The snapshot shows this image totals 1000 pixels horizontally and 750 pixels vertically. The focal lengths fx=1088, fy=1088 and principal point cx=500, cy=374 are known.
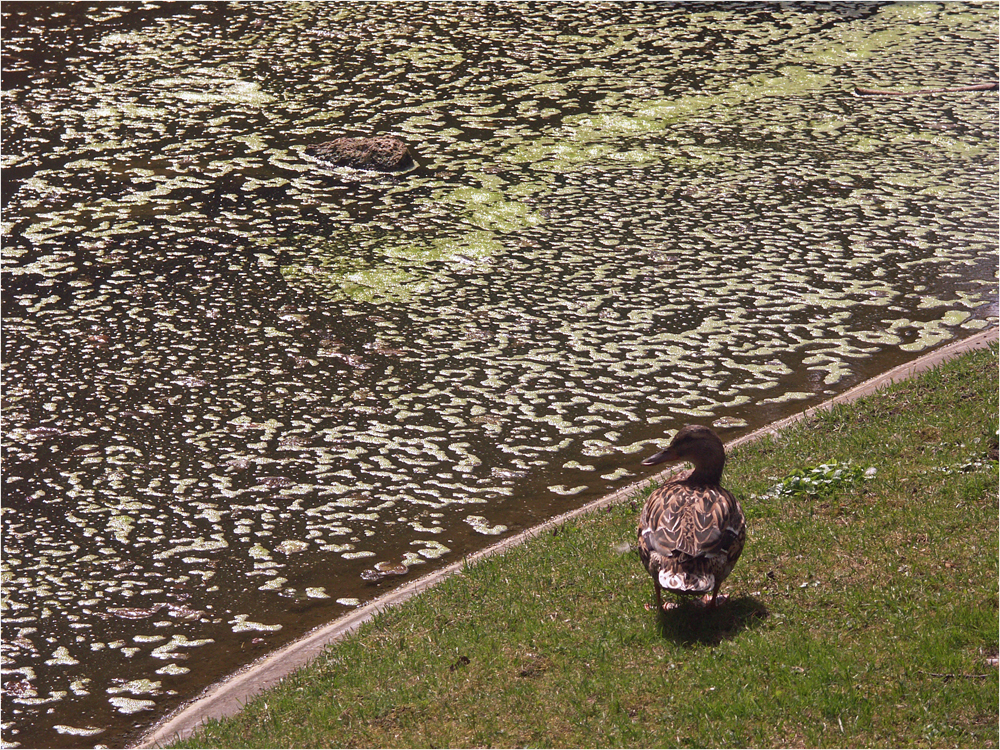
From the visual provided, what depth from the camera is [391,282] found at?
12.4 metres

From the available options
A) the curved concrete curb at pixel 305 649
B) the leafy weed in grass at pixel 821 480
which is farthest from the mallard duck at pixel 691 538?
the curved concrete curb at pixel 305 649

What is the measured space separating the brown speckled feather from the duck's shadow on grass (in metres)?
0.28

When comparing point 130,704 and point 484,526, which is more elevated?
point 484,526

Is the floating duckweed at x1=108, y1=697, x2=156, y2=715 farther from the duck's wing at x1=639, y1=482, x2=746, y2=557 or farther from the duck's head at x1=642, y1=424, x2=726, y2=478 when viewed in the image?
the duck's head at x1=642, y1=424, x2=726, y2=478

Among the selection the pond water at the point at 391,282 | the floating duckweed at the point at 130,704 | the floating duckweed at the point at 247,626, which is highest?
the pond water at the point at 391,282

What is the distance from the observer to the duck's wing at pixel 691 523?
18.8ft

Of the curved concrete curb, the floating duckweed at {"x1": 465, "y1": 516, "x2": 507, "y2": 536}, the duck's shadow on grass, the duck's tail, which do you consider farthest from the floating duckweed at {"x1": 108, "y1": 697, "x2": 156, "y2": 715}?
the duck's tail

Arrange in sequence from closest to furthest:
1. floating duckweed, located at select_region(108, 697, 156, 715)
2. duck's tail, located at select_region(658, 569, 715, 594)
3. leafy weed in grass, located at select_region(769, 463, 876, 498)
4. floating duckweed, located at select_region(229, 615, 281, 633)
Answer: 1. duck's tail, located at select_region(658, 569, 715, 594)
2. floating duckweed, located at select_region(108, 697, 156, 715)
3. leafy weed in grass, located at select_region(769, 463, 876, 498)
4. floating duckweed, located at select_region(229, 615, 281, 633)

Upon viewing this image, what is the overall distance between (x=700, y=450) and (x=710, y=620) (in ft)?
3.24

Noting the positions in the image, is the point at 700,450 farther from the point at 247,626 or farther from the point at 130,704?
the point at 130,704

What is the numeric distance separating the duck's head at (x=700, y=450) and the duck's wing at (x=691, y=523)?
1.04 ft

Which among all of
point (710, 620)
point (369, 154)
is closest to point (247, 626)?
point (710, 620)

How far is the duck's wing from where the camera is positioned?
572 centimetres

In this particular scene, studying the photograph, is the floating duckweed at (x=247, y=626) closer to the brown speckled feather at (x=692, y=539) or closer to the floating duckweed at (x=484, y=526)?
the floating duckweed at (x=484, y=526)
